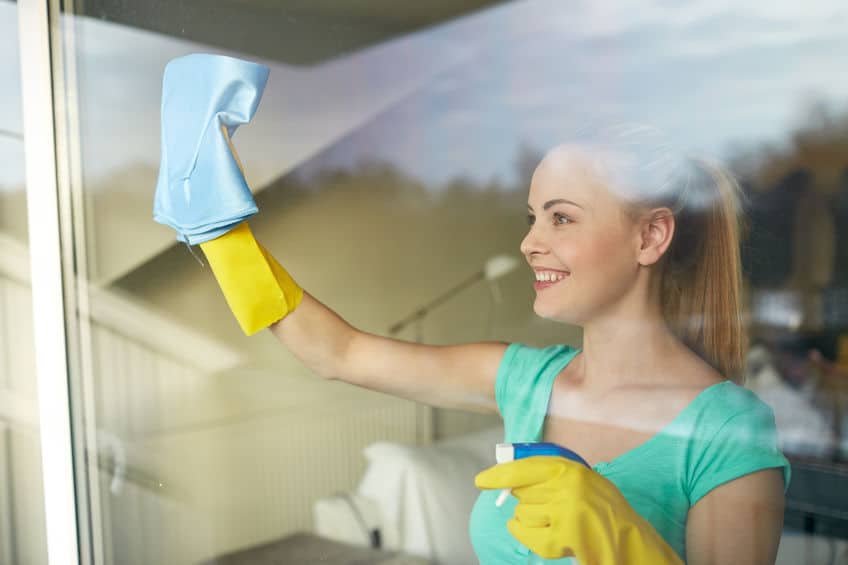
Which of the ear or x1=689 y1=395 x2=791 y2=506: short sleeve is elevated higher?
the ear

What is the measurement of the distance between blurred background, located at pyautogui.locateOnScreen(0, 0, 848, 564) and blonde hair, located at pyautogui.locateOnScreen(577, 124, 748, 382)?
0.02m

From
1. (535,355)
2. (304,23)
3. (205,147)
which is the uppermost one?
(304,23)

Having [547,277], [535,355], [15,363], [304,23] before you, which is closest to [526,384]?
[535,355]

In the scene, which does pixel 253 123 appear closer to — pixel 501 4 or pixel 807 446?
pixel 501 4

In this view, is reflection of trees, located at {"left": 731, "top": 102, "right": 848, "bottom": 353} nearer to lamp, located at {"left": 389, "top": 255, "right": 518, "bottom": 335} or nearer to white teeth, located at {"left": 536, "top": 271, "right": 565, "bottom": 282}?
white teeth, located at {"left": 536, "top": 271, "right": 565, "bottom": 282}

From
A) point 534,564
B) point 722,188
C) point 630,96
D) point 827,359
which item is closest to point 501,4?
point 630,96

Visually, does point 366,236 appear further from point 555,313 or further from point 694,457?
point 694,457

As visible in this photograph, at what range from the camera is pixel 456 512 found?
3.67 ft

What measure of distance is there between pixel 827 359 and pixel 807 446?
0.46 ft

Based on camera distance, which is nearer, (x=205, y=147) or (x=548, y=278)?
(x=548, y=278)

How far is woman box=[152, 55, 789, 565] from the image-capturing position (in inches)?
28.1

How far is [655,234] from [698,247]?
0.14 feet

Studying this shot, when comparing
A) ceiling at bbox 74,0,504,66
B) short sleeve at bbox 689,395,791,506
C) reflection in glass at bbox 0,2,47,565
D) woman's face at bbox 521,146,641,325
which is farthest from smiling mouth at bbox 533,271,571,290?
reflection in glass at bbox 0,2,47,565

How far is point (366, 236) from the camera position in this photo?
1.33 metres
